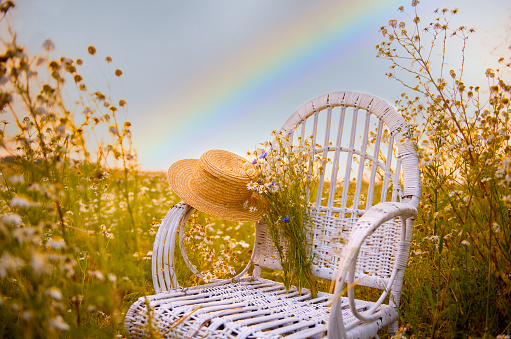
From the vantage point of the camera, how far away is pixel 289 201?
206cm

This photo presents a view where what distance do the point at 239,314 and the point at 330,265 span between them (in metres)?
0.76

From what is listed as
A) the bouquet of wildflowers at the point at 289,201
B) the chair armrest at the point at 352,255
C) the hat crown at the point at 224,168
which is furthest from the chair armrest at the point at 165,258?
the chair armrest at the point at 352,255

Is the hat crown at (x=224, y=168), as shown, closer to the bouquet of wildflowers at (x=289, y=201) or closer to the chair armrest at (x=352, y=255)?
the bouquet of wildflowers at (x=289, y=201)

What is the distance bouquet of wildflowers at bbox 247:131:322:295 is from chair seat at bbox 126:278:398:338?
0.42 feet

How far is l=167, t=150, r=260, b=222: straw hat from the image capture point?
2230 millimetres

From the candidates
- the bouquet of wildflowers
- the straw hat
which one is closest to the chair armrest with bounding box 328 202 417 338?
the bouquet of wildflowers

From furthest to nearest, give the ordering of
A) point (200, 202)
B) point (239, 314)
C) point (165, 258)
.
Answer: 1. point (200, 202)
2. point (165, 258)
3. point (239, 314)

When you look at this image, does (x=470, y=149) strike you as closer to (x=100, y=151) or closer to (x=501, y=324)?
(x=501, y=324)

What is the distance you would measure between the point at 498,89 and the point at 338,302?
1.18 meters

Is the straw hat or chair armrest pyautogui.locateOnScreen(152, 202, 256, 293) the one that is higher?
the straw hat

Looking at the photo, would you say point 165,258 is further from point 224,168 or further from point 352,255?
point 352,255

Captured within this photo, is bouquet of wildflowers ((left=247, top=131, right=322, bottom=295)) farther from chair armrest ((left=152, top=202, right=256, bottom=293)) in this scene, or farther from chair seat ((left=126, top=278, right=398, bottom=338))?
chair armrest ((left=152, top=202, right=256, bottom=293))

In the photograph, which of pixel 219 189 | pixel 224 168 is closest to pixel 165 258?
pixel 219 189

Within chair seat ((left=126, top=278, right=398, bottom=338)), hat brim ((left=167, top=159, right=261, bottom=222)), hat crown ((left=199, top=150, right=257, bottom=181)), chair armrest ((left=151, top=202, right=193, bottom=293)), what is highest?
hat crown ((left=199, top=150, right=257, bottom=181))
